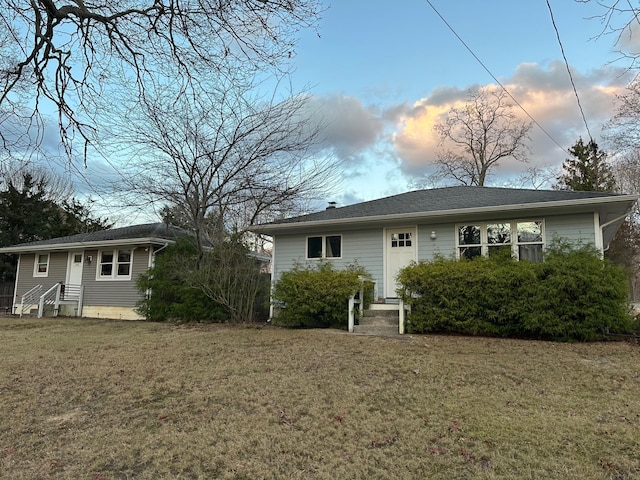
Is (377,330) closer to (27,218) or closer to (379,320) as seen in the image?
(379,320)

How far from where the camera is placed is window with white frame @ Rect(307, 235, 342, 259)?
36.8 feet

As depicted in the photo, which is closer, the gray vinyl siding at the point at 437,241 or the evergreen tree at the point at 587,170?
the gray vinyl siding at the point at 437,241

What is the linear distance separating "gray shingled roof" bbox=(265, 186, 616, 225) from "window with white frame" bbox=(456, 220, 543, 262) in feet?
1.84

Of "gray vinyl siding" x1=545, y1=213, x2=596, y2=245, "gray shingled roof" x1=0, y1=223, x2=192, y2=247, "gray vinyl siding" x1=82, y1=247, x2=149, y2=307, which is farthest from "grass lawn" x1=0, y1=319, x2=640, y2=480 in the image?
"gray shingled roof" x1=0, y1=223, x2=192, y2=247

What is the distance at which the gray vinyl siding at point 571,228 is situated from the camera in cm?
857

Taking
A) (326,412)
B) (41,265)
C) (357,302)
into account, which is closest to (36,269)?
(41,265)

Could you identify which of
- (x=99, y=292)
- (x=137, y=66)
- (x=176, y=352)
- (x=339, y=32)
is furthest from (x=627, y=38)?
(x=99, y=292)

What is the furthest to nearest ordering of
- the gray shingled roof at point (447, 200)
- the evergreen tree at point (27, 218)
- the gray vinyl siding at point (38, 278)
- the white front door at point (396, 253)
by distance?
the evergreen tree at point (27, 218)
the gray vinyl siding at point (38, 278)
the white front door at point (396, 253)
the gray shingled roof at point (447, 200)

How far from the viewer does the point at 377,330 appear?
8.78 m

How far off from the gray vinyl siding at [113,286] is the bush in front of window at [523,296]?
989 centimetres

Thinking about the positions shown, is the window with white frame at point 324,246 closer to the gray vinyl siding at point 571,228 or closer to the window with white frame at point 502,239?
the window with white frame at point 502,239

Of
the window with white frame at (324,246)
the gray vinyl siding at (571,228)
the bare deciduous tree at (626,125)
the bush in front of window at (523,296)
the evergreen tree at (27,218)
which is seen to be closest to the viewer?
the bush in front of window at (523,296)

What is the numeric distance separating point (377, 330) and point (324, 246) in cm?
331

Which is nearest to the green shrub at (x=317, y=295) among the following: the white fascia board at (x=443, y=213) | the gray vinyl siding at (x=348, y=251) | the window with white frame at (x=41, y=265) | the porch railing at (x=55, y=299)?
the gray vinyl siding at (x=348, y=251)
